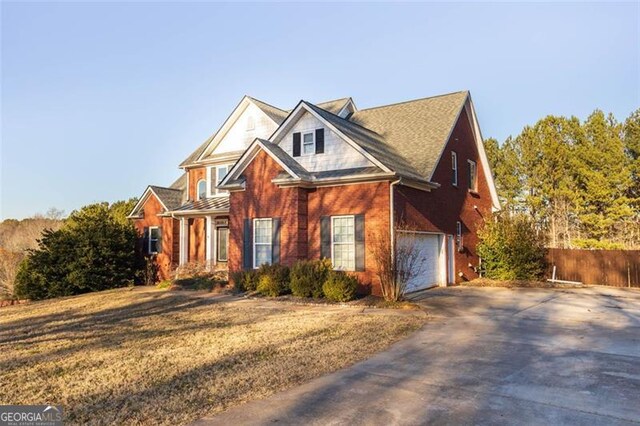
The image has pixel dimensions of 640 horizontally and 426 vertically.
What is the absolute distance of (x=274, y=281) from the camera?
15922mm

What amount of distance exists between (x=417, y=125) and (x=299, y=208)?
7.81 meters

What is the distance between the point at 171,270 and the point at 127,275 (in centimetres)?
282

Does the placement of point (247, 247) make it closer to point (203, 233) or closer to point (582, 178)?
point (203, 233)

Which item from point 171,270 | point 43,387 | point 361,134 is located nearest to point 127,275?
point 171,270

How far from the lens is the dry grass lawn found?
5.57 m

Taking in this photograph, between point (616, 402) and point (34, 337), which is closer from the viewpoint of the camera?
point (616, 402)

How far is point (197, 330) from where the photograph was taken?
1032cm

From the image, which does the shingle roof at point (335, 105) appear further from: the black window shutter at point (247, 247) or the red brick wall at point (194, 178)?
the black window shutter at point (247, 247)

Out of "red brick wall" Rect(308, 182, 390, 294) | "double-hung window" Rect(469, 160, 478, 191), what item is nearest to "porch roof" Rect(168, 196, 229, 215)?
"red brick wall" Rect(308, 182, 390, 294)

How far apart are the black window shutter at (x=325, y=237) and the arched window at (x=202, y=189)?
10.3m

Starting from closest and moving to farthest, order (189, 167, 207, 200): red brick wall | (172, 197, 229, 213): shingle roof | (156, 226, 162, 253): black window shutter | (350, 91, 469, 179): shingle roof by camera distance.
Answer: (350, 91, 469, 179): shingle roof → (172, 197, 229, 213): shingle roof → (189, 167, 207, 200): red brick wall → (156, 226, 162, 253): black window shutter

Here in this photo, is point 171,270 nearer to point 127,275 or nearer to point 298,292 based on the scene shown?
point 127,275

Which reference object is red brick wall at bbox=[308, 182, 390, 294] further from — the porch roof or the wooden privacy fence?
the wooden privacy fence

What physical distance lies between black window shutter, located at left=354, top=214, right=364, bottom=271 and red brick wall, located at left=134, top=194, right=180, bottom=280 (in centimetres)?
1246
